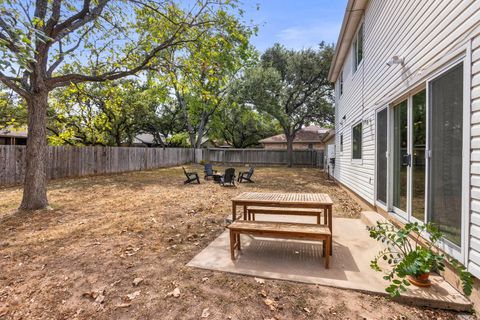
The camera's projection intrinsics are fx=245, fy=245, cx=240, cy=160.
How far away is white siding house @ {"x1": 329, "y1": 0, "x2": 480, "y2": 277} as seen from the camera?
2.31 m

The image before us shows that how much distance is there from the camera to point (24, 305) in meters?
2.36

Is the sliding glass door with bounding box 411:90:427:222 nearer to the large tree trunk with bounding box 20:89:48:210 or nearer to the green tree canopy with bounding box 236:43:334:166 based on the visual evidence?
the large tree trunk with bounding box 20:89:48:210

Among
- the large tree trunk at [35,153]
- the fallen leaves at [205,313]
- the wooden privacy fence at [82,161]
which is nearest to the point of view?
the fallen leaves at [205,313]

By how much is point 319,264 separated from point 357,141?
526cm

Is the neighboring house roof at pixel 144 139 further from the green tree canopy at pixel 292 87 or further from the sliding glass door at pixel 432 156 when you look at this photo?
the sliding glass door at pixel 432 156

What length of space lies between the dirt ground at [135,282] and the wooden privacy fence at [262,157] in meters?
19.6

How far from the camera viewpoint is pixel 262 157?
25.4m

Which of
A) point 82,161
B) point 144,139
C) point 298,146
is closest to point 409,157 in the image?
point 82,161

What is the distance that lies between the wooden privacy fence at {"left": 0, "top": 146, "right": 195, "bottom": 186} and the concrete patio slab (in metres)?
10.3

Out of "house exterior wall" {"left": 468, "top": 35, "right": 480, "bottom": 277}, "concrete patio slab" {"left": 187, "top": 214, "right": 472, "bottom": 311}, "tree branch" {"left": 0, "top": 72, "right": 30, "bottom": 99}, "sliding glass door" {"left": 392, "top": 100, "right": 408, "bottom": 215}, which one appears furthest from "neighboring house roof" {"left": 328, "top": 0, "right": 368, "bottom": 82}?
"tree branch" {"left": 0, "top": 72, "right": 30, "bottom": 99}

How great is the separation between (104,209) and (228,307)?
5.20m

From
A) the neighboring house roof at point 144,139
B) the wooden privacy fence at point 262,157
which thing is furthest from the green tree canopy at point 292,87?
the neighboring house roof at point 144,139

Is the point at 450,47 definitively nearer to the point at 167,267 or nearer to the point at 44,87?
the point at 167,267

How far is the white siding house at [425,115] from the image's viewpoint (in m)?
2.31
